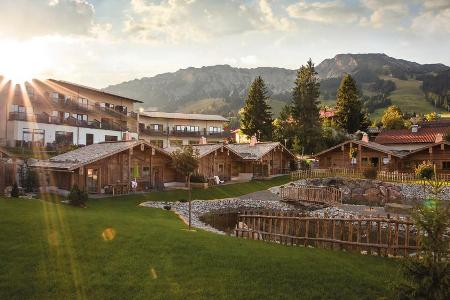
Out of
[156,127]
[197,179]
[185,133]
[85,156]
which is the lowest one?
[197,179]

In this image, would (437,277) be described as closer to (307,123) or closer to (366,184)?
(366,184)

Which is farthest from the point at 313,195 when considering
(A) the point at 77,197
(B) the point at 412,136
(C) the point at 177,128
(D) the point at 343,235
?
(C) the point at 177,128

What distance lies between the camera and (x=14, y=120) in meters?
45.0

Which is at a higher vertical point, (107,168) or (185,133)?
(185,133)

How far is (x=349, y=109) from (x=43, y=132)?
56.8 m

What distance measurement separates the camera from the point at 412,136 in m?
59.8

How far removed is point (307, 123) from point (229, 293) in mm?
60148

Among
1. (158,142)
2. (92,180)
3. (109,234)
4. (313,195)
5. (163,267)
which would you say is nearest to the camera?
(163,267)

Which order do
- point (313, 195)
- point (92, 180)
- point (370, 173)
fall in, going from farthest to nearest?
point (370, 173)
point (313, 195)
point (92, 180)

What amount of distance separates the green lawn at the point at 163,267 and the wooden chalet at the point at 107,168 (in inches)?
639

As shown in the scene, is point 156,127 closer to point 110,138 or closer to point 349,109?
point 110,138

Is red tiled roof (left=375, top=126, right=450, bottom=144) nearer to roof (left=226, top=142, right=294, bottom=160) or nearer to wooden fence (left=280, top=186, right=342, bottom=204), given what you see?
roof (left=226, top=142, right=294, bottom=160)

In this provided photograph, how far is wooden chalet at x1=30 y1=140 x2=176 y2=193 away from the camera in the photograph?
1316 inches

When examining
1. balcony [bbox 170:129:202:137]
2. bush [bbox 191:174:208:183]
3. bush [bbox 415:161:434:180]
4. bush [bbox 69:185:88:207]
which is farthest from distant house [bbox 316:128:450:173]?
bush [bbox 69:185:88:207]
